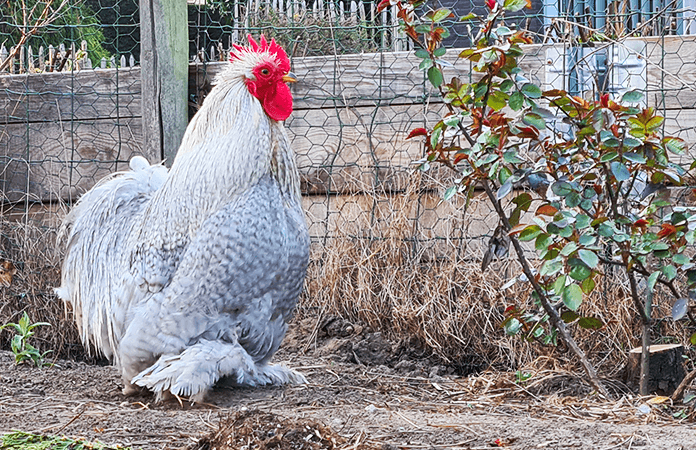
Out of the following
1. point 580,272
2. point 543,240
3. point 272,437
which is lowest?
point 272,437

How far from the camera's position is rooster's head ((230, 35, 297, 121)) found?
3.50 meters

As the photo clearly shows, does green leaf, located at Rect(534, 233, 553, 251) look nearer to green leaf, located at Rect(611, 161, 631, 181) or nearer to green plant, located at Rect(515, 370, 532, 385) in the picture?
green leaf, located at Rect(611, 161, 631, 181)

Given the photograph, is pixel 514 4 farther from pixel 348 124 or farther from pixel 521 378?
pixel 348 124

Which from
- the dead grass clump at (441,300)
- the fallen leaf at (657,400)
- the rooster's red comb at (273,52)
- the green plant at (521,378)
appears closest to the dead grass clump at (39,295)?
the dead grass clump at (441,300)

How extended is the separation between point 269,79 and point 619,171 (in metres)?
1.63

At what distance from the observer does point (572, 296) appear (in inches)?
112

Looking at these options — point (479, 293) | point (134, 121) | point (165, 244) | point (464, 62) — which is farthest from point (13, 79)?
point (479, 293)

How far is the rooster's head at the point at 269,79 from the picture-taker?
3504 millimetres

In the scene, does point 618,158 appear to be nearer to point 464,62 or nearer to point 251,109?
point 251,109

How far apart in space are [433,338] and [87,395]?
1.97 meters

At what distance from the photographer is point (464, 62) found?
16.1ft

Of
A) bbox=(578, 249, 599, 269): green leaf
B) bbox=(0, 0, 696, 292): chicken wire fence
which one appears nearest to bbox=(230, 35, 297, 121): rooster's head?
bbox=(0, 0, 696, 292): chicken wire fence

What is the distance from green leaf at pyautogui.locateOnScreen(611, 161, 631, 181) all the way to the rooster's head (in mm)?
1492

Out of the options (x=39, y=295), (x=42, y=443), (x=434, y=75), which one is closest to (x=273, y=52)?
(x=434, y=75)
